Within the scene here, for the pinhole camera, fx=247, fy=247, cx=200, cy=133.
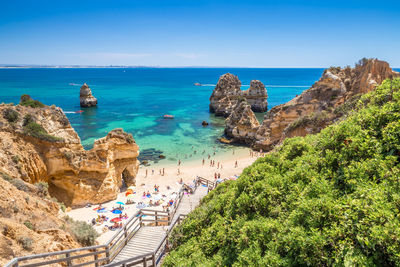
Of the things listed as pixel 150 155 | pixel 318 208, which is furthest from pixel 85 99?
pixel 318 208

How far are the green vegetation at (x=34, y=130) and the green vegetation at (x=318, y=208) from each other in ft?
47.3

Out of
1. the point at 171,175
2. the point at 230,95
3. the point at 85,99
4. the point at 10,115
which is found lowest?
the point at 171,175

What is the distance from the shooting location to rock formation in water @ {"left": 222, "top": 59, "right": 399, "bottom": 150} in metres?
26.4

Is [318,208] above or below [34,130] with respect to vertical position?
above

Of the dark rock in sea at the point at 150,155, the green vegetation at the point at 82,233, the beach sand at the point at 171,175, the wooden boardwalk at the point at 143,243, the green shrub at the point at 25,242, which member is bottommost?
the beach sand at the point at 171,175

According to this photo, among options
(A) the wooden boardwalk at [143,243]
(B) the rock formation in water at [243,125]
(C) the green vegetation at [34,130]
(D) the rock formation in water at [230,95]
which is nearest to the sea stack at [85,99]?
(D) the rock formation in water at [230,95]

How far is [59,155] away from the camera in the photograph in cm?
1914

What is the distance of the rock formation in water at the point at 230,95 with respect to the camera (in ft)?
217

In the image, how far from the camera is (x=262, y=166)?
869 centimetres

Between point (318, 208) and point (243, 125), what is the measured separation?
37239mm

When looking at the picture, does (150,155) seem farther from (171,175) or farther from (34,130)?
(34,130)

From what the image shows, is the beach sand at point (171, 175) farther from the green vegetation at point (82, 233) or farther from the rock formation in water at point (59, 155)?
the green vegetation at point (82, 233)

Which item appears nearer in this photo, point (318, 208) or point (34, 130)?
point (318, 208)

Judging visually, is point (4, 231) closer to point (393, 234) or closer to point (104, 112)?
point (393, 234)
